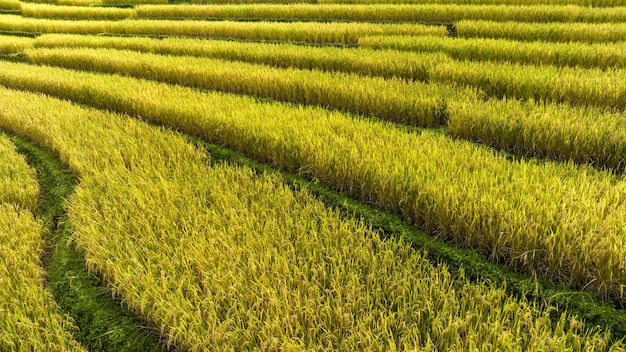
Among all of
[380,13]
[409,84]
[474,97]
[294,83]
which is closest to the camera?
[474,97]

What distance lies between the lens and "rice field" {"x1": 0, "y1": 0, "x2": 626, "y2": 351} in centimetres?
144

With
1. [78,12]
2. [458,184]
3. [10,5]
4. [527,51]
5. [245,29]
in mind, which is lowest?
[458,184]

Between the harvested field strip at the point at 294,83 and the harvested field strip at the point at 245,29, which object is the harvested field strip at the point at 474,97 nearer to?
the harvested field strip at the point at 294,83

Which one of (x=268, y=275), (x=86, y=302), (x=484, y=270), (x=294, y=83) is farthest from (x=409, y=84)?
(x=86, y=302)

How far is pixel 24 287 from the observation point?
173cm

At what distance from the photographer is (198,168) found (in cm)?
273

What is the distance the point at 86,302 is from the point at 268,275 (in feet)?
2.90

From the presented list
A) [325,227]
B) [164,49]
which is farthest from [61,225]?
[164,49]

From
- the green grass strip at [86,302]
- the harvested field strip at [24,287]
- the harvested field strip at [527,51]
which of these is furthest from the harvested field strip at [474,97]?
the harvested field strip at [24,287]

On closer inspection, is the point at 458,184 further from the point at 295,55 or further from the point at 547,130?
the point at 295,55

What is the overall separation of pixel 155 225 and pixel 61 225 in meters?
0.85

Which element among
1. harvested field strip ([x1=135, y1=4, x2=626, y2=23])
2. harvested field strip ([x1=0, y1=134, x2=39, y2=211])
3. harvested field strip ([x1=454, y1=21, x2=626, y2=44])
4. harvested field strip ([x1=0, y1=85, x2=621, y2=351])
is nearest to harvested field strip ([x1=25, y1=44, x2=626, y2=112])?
harvested field strip ([x1=454, y1=21, x2=626, y2=44])

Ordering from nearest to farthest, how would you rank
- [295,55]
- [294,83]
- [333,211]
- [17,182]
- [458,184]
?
[458,184]
[333,211]
[17,182]
[294,83]
[295,55]

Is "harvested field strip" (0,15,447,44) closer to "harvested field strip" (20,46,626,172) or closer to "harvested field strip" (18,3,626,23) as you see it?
"harvested field strip" (18,3,626,23)
